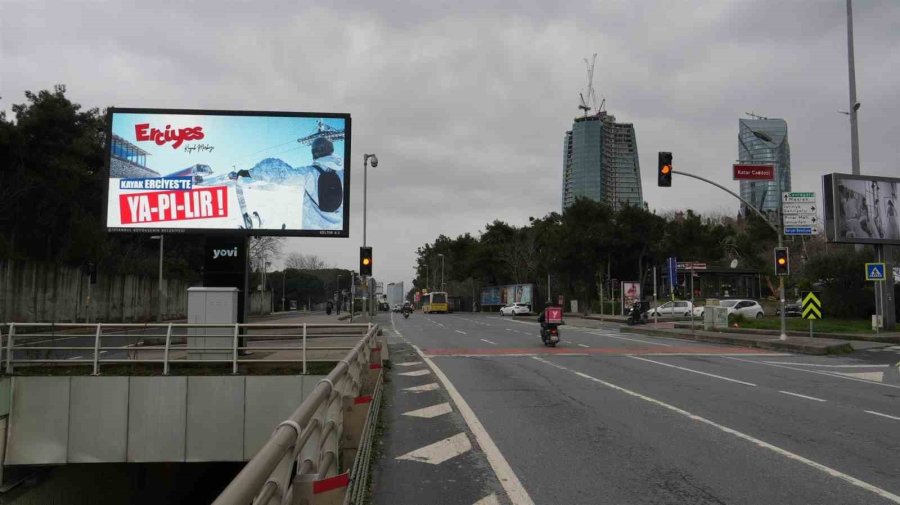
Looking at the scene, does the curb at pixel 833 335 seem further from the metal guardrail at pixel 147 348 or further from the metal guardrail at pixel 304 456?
the metal guardrail at pixel 304 456

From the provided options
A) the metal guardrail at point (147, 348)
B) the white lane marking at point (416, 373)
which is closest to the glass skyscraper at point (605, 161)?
the white lane marking at point (416, 373)

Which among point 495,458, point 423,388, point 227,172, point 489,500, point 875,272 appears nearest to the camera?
point 489,500

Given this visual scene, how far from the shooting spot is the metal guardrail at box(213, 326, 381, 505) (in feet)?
7.43

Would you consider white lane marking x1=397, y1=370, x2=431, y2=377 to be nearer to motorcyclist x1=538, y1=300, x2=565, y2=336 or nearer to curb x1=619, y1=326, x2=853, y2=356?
motorcyclist x1=538, y1=300, x2=565, y2=336

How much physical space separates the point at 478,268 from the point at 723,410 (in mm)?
80860

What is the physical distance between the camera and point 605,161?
126 meters

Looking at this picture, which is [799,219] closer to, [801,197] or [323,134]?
[801,197]

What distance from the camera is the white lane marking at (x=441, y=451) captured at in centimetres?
700

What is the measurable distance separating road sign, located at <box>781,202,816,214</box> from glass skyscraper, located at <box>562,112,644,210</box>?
10223 centimetres

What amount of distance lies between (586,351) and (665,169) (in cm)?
716

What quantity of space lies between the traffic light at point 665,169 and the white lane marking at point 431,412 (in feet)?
49.1

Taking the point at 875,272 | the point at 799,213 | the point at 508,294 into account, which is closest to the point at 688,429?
the point at 799,213

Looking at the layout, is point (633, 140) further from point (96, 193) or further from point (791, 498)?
point (791, 498)

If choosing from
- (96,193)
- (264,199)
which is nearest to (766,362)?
(264,199)
